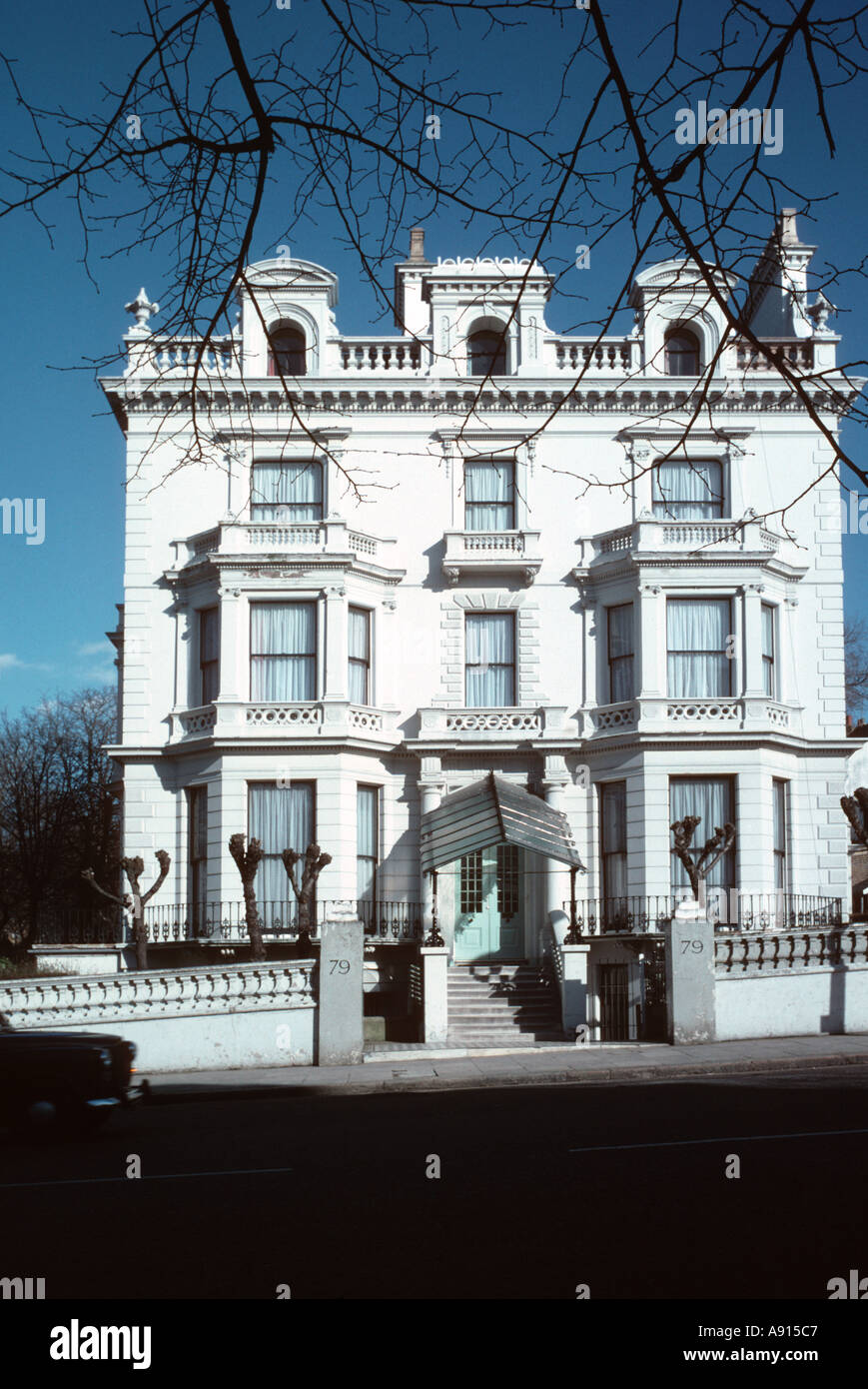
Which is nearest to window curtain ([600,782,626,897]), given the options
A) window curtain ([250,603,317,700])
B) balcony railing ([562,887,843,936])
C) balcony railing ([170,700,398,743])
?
balcony railing ([562,887,843,936])

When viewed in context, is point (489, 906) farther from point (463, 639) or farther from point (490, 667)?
point (463, 639)

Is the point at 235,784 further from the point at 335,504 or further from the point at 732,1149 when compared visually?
the point at 732,1149

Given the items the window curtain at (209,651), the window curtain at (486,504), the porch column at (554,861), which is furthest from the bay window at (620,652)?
the window curtain at (209,651)

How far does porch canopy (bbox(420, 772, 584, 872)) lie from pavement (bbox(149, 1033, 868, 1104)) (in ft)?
16.8

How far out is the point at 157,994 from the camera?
2195 cm

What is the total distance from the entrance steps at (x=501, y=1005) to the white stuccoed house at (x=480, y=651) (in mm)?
205

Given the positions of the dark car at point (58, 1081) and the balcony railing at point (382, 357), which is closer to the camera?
the dark car at point (58, 1081)

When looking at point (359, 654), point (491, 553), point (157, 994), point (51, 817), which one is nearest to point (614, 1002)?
point (359, 654)

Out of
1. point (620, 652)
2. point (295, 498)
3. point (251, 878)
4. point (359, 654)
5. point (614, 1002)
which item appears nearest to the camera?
point (251, 878)

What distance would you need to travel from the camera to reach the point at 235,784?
29.3m

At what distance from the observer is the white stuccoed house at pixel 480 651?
29.2m

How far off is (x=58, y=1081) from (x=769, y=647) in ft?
67.2

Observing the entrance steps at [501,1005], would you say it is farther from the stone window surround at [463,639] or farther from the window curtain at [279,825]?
the stone window surround at [463,639]
